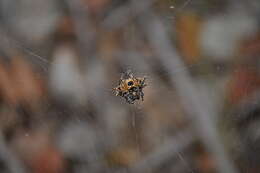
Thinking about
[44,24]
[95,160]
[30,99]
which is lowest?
[95,160]

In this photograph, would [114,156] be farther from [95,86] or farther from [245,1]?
[245,1]

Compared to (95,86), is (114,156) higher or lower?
lower

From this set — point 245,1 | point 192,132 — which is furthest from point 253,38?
point 192,132
